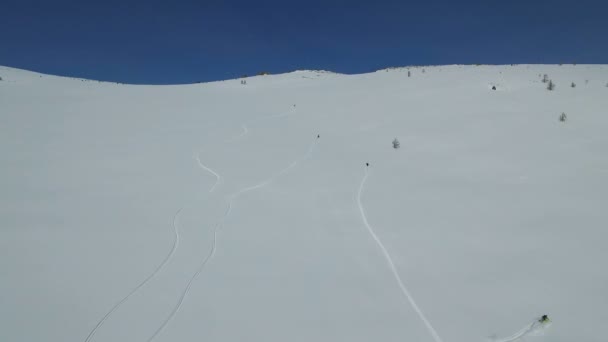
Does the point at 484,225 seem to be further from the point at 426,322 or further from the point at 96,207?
the point at 96,207

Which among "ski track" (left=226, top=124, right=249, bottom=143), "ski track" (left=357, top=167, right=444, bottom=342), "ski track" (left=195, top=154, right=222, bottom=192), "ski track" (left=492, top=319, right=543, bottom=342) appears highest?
"ski track" (left=226, top=124, right=249, bottom=143)

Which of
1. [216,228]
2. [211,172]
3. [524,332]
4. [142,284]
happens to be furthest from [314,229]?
[211,172]

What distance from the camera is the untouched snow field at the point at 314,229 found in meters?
2.00

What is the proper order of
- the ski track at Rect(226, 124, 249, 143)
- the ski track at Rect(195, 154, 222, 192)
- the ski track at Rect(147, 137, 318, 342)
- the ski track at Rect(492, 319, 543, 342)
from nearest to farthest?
the ski track at Rect(492, 319, 543, 342)
the ski track at Rect(147, 137, 318, 342)
the ski track at Rect(195, 154, 222, 192)
the ski track at Rect(226, 124, 249, 143)

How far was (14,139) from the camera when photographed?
5.53 metres

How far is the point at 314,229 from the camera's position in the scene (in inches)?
121

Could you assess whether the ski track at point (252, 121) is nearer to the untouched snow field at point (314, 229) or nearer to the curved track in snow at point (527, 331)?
the untouched snow field at point (314, 229)

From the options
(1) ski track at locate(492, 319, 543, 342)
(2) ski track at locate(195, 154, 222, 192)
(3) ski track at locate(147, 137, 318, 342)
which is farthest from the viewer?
(2) ski track at locate(195, 154, 222, 192)

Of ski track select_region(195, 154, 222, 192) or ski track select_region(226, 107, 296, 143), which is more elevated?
ski track select_region(226, 107, 296, 143)

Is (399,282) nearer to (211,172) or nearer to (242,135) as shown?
(211,172)

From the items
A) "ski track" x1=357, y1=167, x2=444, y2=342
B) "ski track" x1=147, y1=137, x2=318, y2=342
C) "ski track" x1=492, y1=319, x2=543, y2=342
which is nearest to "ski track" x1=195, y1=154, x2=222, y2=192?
"ski track" x1=147, y1=137, x2=318, y2=342

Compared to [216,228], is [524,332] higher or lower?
lower

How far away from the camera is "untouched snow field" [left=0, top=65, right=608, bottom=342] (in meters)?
2.00

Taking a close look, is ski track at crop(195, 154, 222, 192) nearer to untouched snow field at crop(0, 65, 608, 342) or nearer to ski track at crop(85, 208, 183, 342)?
untouched snow field at crop(0, 65, 608, 342)
